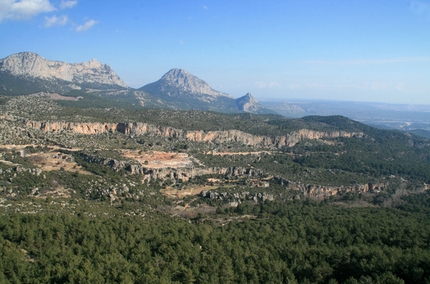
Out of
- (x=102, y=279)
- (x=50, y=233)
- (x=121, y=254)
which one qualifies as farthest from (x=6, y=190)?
(x=102, y=279)

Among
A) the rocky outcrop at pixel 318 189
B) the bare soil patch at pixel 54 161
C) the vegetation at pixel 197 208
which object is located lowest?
the rocky outcrop at pixel 318 189

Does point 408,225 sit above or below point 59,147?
below

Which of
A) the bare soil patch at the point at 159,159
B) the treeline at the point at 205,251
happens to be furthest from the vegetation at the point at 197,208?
the bare soil patch at the point at 159,159

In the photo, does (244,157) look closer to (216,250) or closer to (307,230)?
(307,230)

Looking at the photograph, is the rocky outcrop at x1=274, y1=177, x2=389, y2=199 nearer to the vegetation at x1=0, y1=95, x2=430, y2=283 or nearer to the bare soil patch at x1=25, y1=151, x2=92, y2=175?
the vegetation at x1=0, y1=95, x2=430, y2=283

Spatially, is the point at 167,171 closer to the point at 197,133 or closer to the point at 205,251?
the point at 197,133

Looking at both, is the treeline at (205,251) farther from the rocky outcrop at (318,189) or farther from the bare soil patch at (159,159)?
the bare soil patch at (159,159)

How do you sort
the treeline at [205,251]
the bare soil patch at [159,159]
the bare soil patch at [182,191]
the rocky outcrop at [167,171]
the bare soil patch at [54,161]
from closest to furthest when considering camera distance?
the treeline at [205,251], the bare soil patch at [54,161], the bare soil patch at [182,191], the rocky outcrop at [167,171], the bare soil patch at [159,159]
